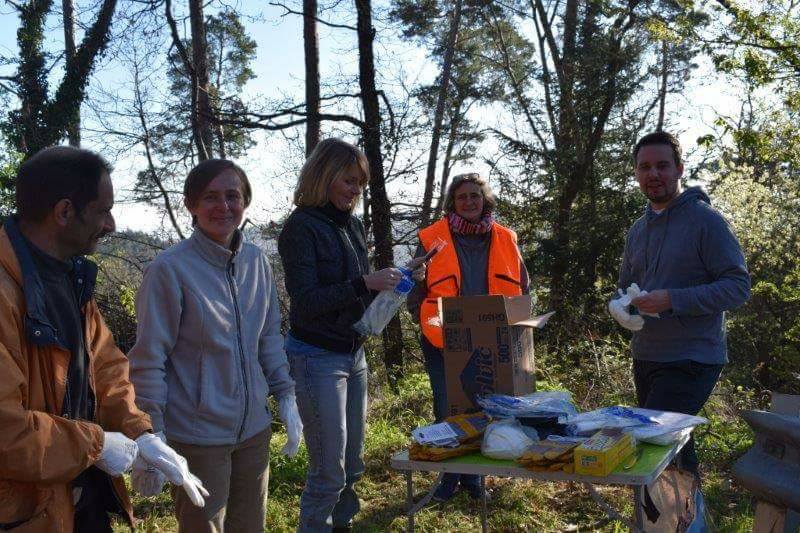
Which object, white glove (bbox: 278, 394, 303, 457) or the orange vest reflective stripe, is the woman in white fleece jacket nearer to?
white glove (bbox: 278, 394, 303, 457)

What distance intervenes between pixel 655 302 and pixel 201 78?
1189 cm

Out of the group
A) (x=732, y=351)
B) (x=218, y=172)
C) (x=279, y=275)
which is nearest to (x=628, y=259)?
(x=218, y=172)

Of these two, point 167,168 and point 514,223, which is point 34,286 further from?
point 167,168

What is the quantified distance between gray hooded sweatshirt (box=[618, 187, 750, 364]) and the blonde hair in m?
1.41

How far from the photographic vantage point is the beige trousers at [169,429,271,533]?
2236 millimetres

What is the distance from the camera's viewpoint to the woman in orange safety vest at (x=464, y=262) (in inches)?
152

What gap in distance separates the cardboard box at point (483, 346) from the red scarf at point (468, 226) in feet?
3.37

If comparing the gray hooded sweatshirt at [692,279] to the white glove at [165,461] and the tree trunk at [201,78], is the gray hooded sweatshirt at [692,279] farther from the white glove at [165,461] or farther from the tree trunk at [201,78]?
the tree trunk at [201,78]

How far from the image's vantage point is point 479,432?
2531 mm

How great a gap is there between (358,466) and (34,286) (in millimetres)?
1978

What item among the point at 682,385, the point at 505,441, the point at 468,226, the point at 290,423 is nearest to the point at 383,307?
the point at 290,423

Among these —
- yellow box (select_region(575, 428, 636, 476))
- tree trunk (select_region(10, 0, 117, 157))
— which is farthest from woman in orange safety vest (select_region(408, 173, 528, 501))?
tree trunk (select_region(10, 0, 117, 157))

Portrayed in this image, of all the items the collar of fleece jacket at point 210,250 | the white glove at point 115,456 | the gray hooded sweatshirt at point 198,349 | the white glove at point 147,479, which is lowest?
the white glove at point 147,479

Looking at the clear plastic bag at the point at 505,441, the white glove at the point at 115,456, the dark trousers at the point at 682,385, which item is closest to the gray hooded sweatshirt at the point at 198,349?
the white glove at the point at 115,456
